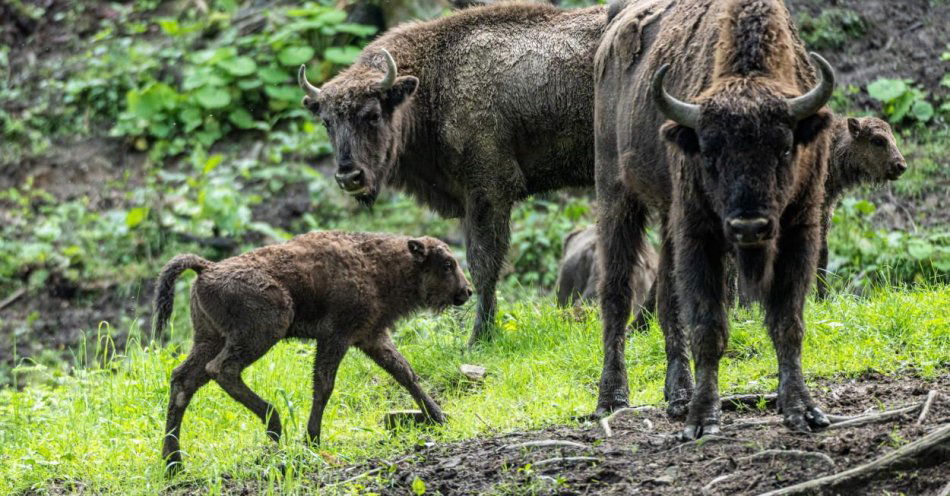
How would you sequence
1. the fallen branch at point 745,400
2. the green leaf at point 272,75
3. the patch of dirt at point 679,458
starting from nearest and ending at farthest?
the patch of dirt at point 679,458
the fallen branch at point 745,400
the green leaf at point 272,75

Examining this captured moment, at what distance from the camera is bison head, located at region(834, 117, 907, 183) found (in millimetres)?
9797

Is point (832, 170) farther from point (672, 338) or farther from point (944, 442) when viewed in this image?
point (944, 442)

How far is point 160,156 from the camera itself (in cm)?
1583

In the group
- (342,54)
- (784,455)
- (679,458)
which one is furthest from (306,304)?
(342,54)

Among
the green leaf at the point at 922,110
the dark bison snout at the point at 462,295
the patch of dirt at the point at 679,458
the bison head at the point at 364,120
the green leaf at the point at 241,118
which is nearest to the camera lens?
the patch of dirt at the point at 679,458

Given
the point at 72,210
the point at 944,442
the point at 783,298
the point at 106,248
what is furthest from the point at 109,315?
the point at 944,442

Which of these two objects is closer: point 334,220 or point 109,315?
point 109,315

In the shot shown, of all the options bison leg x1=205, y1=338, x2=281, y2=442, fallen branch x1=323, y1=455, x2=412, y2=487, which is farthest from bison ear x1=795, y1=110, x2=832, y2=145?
bison leg x1=205, y1=338, x2=281, y2=442

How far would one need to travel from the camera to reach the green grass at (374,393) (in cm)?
694

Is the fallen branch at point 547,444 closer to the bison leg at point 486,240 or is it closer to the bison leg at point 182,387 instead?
the bison leg at point 182,387

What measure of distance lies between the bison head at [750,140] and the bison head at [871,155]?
422 cm

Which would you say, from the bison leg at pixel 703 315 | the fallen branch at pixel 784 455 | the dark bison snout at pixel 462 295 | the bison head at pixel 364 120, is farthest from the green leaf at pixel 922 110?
the fallen branch at pixel 784 455

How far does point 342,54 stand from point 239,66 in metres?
1.40

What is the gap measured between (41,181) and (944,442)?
1333 centimetres
